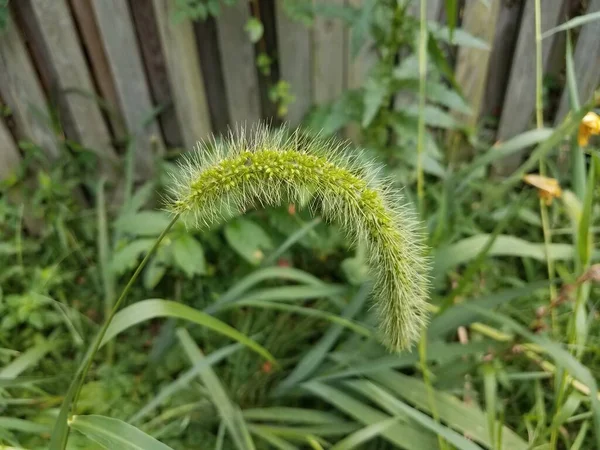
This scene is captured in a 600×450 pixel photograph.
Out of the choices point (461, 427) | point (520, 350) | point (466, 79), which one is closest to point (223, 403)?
point (461, 427)

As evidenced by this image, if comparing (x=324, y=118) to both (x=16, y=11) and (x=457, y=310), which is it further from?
(x=16, y=11)

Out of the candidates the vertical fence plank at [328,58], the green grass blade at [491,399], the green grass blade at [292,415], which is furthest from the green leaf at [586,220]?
the vertical fence plank at [328,58]

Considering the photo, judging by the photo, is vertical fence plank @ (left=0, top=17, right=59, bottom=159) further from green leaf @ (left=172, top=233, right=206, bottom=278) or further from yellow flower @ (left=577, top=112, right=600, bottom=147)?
yellow flower @ (left=577, top=112, right=600, bottom=147)

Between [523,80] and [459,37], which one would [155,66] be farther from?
[523,80]

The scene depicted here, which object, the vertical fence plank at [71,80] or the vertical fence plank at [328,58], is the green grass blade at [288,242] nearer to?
the vertical fence plank at [328,58]

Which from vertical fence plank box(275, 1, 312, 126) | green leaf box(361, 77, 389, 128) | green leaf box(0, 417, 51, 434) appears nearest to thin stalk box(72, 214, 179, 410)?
green leaf box(0, 417, 51, 434)
